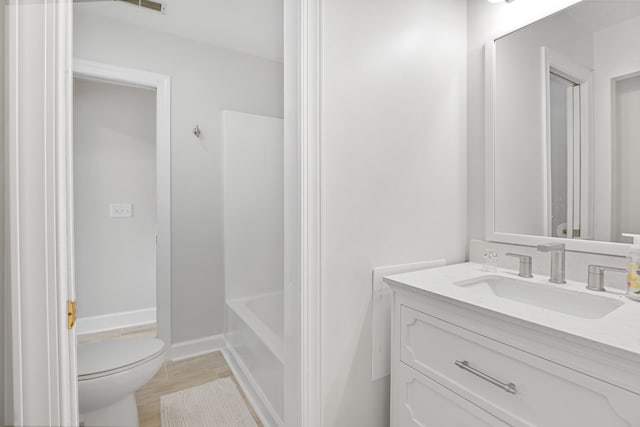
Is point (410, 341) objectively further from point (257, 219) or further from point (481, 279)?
point (257, 219)

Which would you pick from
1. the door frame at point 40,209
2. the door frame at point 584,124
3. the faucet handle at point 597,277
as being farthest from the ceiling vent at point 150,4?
the faucet handle at point 597,277

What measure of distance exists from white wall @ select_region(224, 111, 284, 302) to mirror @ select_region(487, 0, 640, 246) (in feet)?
5.05

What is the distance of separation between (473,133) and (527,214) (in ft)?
1.53

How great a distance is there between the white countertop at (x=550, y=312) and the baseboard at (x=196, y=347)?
1735 millimetres

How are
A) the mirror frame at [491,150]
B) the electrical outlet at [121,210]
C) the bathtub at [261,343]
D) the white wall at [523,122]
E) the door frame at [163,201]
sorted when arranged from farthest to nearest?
the door frame at [163,201] < the electrical outlet at [121,210] < the bathtub at [261,343] < the mirror frame at [491,150] < the white wall at [523,122]

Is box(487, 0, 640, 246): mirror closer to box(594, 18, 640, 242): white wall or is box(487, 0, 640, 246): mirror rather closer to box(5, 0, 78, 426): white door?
box(594, 18, 640, 242): white wall

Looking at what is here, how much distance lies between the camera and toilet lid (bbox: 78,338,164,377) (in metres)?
1.19

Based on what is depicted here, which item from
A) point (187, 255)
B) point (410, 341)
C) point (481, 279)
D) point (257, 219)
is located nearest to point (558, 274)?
point (481, 279)

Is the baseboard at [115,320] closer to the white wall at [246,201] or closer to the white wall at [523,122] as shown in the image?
the white wall at [246,201]

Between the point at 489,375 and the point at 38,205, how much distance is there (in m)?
1.23

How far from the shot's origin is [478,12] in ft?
4.76

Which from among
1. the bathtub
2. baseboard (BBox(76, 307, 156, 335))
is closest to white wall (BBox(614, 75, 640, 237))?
the bathtub

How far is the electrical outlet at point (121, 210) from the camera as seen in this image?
74.5 inches

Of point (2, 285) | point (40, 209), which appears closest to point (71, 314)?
point (2, 285)
